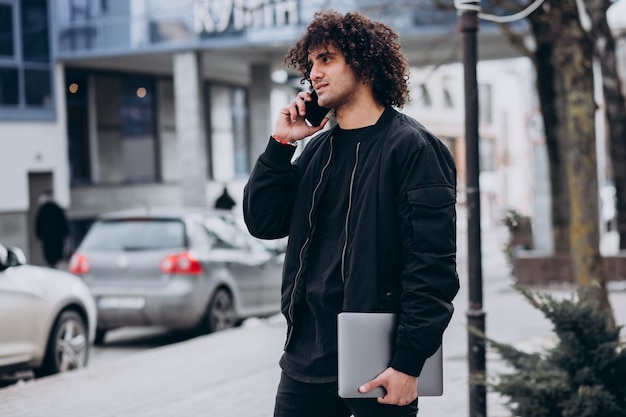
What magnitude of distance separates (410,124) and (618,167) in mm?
15012

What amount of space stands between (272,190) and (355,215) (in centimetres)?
35

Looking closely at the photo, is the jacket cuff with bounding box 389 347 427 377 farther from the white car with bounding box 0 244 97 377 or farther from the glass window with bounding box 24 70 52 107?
the glass window with bounding box 24 70 52 107

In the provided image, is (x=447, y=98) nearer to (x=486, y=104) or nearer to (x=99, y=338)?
(x=486, y=104)

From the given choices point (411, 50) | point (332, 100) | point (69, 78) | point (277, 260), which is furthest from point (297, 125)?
point (69, 78)

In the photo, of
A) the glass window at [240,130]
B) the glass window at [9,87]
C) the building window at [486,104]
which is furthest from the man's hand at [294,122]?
the building window at [486,104]

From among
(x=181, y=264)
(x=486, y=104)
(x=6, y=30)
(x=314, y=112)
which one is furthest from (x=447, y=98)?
(x=314, y=112)

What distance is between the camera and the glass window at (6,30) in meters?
27.1

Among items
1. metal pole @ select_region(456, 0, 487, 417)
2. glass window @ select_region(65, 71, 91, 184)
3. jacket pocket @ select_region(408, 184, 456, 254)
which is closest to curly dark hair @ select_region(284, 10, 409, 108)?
jacket pocket @ select_region(408, 184, 456, 254)

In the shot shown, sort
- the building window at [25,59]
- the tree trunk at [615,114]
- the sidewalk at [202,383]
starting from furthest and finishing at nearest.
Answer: the building window at [25,59] < the tree trunk at [615,114] < the sidewalk at [202,383]

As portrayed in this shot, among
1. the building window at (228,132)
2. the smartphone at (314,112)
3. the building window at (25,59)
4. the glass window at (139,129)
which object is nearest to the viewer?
the smartphone at (314,112)

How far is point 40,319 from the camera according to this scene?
888cm

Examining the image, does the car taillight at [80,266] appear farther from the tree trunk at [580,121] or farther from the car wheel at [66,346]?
the tree trunk at [580,121]

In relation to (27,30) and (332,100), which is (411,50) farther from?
(332,100)

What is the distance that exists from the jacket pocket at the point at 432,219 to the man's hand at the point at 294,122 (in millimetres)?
534
